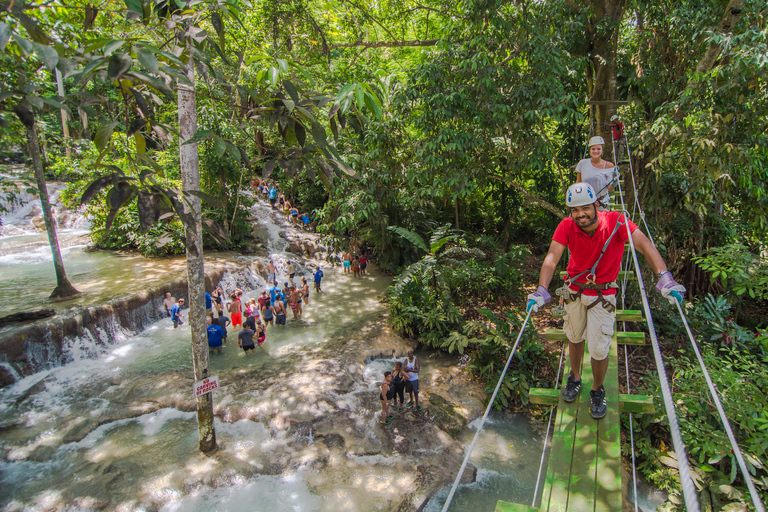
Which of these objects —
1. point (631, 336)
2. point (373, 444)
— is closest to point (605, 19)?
point (631, 336)

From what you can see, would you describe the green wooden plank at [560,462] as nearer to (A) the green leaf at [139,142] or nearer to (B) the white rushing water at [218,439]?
(B) the white rushing water at [218,439]

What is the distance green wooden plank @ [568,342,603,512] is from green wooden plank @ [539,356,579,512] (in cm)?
4

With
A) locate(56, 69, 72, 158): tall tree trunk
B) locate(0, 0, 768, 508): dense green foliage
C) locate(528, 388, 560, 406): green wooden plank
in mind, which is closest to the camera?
locate(0, 0, 768, 508): dense green foliage

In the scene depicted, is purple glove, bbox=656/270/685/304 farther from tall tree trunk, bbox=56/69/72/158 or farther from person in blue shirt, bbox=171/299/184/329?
person in blue shirt, bbox=171/299/184/329

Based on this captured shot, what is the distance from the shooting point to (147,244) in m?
14.5

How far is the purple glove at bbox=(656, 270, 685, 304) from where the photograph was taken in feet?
8.60

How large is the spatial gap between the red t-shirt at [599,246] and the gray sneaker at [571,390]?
81 centimetres

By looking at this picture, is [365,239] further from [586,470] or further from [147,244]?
[586,470]

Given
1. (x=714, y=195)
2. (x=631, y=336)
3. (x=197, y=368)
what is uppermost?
(x=714, y=195)

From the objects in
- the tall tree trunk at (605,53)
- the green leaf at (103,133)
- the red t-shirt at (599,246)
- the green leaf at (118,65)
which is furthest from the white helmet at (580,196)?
the tall tree trunk at (605,53)

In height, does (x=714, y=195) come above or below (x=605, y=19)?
below

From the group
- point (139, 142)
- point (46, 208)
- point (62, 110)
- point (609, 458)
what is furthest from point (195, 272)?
point (46, 208)

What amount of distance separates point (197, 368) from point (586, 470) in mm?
5055

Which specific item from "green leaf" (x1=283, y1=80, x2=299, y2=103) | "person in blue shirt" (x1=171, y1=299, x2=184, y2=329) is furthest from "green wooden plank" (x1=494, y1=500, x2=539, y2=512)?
"person in blue shirt" (x1=171, y1=299, x2=184, y2=329)
